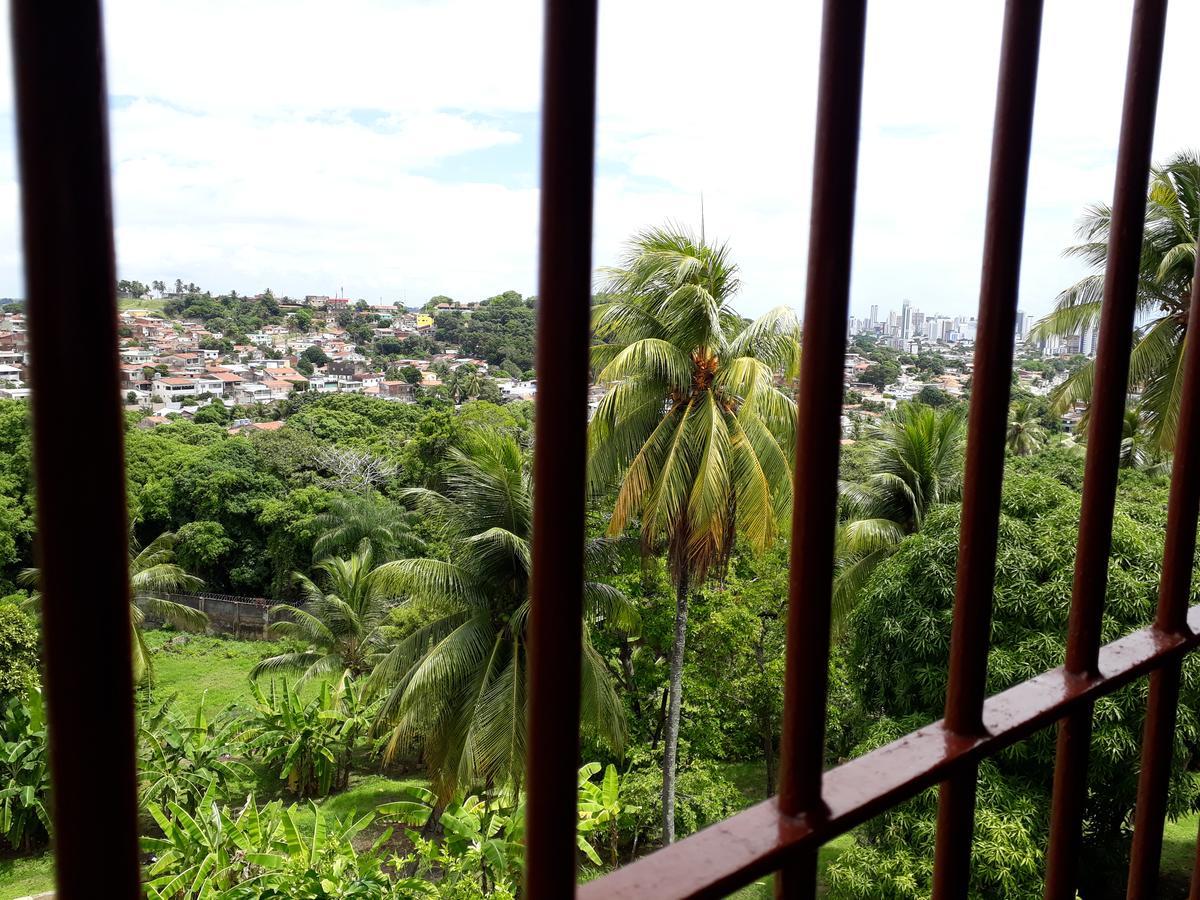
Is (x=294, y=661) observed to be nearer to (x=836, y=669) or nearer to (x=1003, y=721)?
(x=836, y=669)

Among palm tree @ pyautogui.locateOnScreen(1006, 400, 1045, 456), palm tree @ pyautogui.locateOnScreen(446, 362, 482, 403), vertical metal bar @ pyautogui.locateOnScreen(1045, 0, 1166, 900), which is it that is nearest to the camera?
vertical metal bar @ pyautogui.locateOnScreen(1045, 0, 1166, 900)

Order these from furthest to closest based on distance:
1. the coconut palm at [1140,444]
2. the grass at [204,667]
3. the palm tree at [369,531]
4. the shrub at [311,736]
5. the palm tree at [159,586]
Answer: the palm tree at [369,531]
the grass at [204,667]
the palm tree at [159,586]
the shrub at [311,736]
the coconut palm at [1140,444]

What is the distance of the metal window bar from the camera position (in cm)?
26

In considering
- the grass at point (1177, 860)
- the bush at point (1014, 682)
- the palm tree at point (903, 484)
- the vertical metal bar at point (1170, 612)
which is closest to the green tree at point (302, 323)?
the palm tree at point (903, 484)

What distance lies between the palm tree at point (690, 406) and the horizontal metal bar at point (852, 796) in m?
7.39

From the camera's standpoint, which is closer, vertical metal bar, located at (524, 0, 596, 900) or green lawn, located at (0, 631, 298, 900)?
vertical metal bar, located at (524, 0, 596, 900)

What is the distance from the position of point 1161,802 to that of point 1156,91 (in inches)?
24.4

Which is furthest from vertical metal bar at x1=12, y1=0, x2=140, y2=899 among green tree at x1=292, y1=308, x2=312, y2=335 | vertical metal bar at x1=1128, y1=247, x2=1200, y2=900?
green tree at x1=292, y1=308, x2=312, y2=335

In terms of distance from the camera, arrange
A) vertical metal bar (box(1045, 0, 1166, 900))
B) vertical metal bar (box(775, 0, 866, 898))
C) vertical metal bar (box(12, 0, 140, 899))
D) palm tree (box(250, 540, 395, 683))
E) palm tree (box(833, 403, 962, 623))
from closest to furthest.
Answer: vertical metal bar (box(12, 0, 140, 899)) → vertical metal bar (box(775, 0, 866, 898)) → vertical metal bar (box(1045, 0, 1166, 900)) → palm tree (box(833, 403, 962, 623)) → palm tree (box(250, 540, 395, 683))

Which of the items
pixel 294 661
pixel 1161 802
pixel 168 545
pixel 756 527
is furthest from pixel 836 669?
pixel 168 545

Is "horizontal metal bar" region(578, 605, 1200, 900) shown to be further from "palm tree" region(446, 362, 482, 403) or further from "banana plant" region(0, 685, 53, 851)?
"palm tree" region(446, 362, 482, 403)

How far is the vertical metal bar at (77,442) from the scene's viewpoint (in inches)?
10.1

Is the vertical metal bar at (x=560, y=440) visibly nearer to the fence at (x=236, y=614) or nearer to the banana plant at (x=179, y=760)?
the banana plant at (x=179, y=760)

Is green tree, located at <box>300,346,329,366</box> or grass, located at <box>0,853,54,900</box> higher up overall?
green tree, located at <box>300,346,329,366</box>
